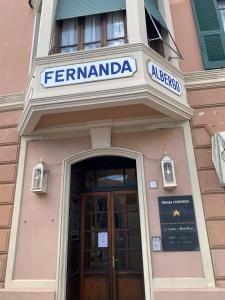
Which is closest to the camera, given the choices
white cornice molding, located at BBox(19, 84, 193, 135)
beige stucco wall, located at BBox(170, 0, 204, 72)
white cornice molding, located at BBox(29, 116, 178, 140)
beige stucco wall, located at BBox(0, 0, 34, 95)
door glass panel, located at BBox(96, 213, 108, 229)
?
white cornice molding, located at BBox(19, 84, 193, 135)

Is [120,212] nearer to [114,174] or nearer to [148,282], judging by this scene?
[114,174]

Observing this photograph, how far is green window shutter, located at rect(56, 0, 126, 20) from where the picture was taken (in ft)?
18.2

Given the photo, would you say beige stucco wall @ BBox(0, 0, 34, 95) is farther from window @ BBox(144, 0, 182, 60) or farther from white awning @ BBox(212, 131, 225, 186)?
white awning @ BBox(212, 131, 225, 186)

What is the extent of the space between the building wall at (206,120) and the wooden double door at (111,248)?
4.50 ft

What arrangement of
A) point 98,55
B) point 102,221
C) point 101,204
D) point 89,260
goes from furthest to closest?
point 101,204, point 102,221, point 89,260, point 98,55

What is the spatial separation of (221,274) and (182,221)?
3.22ft

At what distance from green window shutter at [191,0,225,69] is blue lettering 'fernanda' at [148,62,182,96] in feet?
3.05

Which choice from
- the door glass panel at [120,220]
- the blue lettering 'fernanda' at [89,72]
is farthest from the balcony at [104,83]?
the door glass panel at [120,220]

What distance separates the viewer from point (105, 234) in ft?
17.3

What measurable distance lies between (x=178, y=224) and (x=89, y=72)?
123 inches

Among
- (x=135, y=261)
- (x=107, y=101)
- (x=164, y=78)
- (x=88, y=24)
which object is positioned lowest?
(x=135, y=261)

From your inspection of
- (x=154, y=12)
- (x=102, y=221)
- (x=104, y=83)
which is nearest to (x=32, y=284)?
(x=102, y=221)

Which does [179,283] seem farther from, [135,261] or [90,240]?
[90,240]

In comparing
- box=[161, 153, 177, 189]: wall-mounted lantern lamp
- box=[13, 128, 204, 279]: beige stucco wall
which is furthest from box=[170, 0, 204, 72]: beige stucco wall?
box=[161, 153, 177, 189]: wall-mounted lantern lamp
